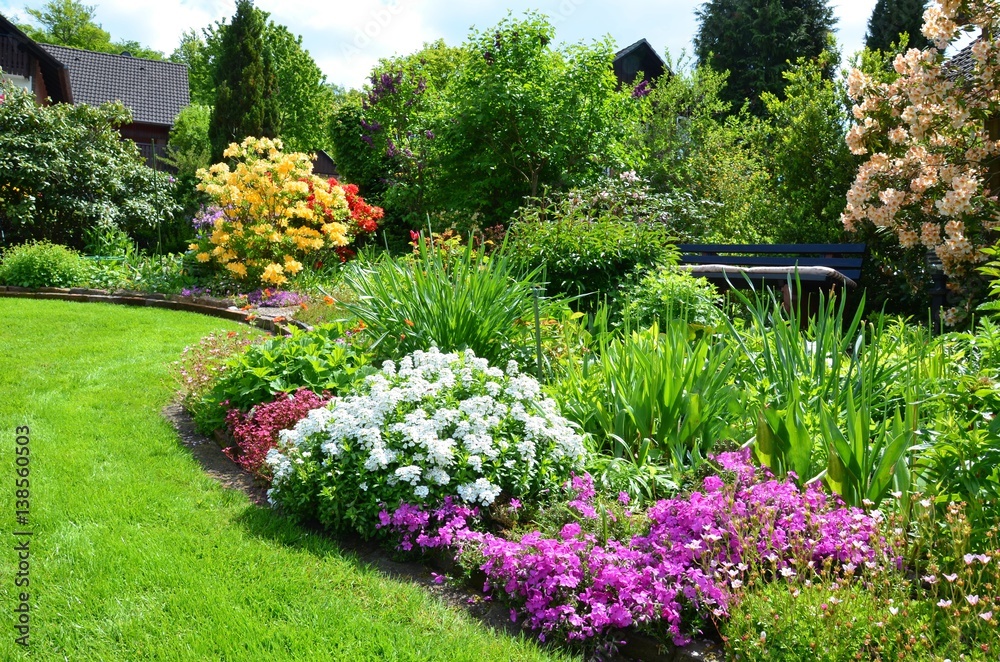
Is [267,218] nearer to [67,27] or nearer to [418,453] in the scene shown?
[418,453]

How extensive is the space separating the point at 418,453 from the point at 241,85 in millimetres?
20359

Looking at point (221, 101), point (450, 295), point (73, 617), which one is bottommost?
point (73, 617)

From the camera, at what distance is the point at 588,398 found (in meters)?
3.98

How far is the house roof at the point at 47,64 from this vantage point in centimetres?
2575

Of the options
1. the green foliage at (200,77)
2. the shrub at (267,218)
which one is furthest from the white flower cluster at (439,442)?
the green foliage at (200,77)

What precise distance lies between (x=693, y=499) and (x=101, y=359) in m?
5.54

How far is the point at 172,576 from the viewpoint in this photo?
2.92 meters

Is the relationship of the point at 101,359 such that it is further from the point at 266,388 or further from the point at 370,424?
the point at 370,424

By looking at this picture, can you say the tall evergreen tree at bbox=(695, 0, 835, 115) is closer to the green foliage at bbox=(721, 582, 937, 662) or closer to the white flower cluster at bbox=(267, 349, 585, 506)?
the white flower cluster at bbox=(267, 349, 585, 506)

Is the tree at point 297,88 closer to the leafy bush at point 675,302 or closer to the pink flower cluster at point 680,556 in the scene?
the leafy bush at point 675,302

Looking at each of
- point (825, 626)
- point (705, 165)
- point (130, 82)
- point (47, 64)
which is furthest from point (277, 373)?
point (130, 82)

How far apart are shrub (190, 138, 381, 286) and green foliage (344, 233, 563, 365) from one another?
5.54 meters

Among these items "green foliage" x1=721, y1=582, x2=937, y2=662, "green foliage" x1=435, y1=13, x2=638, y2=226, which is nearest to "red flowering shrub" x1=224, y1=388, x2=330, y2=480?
"green foliage" x1=721, y1=582, x2=937, y2=662

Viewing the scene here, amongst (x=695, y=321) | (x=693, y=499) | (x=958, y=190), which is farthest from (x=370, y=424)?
(x=958, y=190)
